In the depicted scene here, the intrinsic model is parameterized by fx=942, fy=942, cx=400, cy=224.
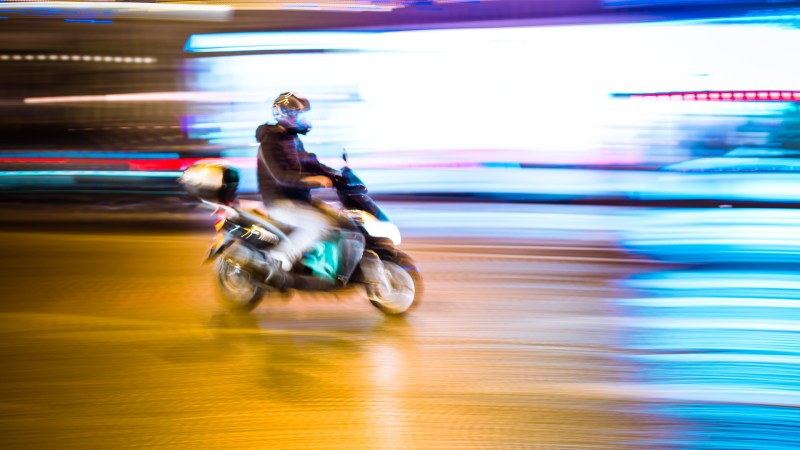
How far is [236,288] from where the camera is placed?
7.57m

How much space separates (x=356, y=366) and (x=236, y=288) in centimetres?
205

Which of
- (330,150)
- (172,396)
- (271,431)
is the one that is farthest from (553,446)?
(330,150)

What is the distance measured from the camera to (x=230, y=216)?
7289mm

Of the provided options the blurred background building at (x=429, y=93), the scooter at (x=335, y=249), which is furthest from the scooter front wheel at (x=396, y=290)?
the blurred background building at (x=429, y=93)

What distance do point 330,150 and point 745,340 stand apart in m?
11.9

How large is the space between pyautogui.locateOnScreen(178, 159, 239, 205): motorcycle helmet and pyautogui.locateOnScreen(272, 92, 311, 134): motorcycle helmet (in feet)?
2.26

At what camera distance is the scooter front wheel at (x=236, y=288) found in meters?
7.50

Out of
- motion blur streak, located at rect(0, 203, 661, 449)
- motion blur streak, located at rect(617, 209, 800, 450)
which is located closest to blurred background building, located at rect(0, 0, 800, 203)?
motion blur streak, located at rect(617, 209, 800, 450)

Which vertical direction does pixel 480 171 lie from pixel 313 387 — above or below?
below

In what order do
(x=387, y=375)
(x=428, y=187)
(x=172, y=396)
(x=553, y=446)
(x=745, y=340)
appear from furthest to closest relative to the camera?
(x=428, y=187) → (x=745, y=340) → (x=387, y=375) → (x=172, y=396) → (x=553, y=446)

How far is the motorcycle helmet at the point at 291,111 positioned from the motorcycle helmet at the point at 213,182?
689 millimetres

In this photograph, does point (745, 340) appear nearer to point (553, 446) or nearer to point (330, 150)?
point (553, 446)

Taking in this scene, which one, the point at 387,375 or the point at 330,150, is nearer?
the point at 387,375

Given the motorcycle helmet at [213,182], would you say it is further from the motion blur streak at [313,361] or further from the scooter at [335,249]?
the motion blur streak at [313,361]
